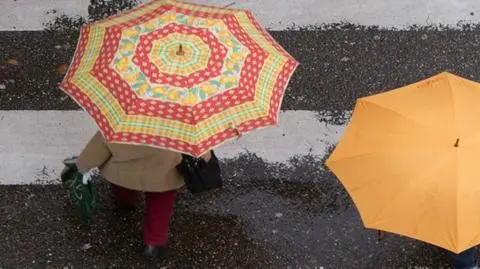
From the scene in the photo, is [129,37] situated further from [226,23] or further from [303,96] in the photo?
[303,96]

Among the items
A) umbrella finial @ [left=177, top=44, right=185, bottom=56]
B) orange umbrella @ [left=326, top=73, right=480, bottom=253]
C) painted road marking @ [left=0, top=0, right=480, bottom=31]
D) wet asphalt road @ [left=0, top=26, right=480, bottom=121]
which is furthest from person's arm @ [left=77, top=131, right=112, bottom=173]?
painted road marking @ [left=0, top=0, right=480, bottom=31]

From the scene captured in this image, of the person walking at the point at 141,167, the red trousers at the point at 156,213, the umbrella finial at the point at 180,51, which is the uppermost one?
the umbrella finial at the point at 180,51

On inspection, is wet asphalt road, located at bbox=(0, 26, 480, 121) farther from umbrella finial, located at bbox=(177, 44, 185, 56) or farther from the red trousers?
umbrella finial, located at bbox=(177, 44, 185, 56)

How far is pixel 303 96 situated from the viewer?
557cm

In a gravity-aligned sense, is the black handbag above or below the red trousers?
above

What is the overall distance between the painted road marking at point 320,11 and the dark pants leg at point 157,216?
223cm

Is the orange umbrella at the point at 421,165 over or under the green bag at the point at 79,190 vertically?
over

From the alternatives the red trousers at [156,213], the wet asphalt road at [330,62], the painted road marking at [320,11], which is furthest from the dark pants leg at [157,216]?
the painted road marking at [320,11]

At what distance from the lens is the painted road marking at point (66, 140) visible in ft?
16.6

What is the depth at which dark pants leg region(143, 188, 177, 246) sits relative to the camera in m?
4.28

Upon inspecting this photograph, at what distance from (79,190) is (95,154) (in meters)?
0.49

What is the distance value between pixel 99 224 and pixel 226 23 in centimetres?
165

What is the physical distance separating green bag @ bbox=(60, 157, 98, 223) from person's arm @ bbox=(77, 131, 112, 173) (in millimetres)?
326

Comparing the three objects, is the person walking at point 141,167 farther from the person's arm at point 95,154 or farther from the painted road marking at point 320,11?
the painted road marking at point 320,11
